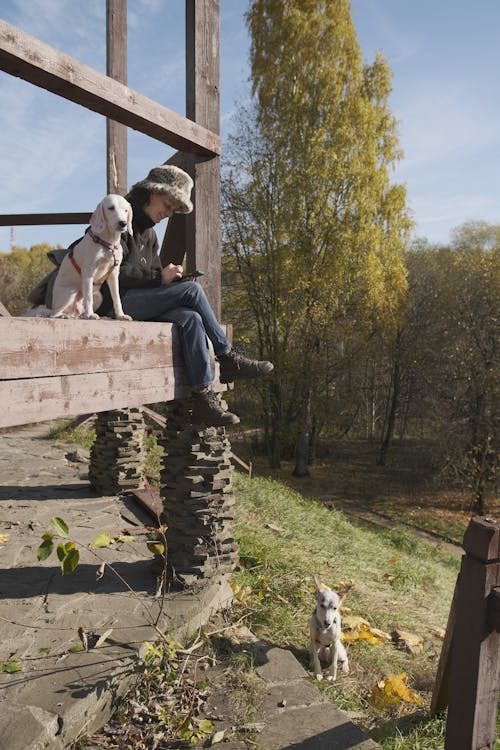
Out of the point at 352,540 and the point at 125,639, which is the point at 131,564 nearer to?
the point at 125,639

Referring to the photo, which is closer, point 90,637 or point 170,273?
point 90,637

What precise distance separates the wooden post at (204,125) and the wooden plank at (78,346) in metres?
0.67

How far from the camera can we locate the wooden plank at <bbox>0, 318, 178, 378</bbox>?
2287 millimetres

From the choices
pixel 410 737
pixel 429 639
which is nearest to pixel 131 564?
pixel 410 737

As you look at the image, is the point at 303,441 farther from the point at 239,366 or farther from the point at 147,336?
the point at 147,336

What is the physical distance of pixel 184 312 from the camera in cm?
365

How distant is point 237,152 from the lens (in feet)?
56.5

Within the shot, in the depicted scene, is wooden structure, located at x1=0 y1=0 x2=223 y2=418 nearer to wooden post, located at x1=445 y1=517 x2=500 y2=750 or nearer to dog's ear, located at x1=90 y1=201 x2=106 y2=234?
dog's ear, located at x1=90 y1=201 x2=106 y2=234

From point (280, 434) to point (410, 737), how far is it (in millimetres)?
15133

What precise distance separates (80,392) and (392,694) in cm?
299

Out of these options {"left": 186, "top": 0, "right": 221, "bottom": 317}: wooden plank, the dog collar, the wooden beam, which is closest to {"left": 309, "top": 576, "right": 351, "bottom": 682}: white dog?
{"left": 186, "top": 0, "right": 221, "bottom": 317}: wooden plank

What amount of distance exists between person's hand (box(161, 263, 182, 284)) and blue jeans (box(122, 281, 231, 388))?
6 cm

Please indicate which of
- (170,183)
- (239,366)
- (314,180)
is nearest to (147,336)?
(239,366)

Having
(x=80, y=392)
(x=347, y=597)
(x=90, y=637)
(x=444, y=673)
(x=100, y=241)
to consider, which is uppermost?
(x=100, y=241)
